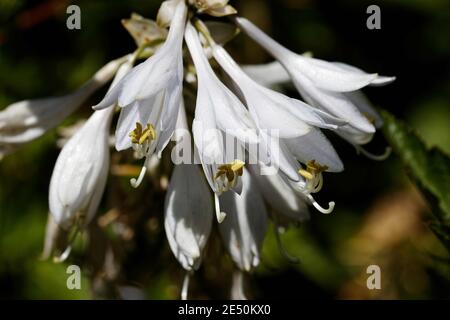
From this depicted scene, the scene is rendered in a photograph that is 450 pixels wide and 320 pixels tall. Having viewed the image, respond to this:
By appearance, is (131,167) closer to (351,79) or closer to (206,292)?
(206,292)

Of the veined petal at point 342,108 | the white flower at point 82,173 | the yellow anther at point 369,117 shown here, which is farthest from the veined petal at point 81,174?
the yellow anther at point 369,117

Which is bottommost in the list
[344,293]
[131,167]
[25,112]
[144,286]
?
[344,293]

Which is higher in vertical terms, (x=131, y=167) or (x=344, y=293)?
(x=131, y=167)

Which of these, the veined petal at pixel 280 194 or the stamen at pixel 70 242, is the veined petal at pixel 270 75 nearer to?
the veined petal at pixel 280 194

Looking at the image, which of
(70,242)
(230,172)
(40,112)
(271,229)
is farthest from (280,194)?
(271,229)

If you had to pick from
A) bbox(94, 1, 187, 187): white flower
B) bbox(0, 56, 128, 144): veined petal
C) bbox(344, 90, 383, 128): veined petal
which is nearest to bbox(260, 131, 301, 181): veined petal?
bbox(94, 1, 187, 187): white flower

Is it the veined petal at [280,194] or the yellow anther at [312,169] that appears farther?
the veined petal at [280,194]

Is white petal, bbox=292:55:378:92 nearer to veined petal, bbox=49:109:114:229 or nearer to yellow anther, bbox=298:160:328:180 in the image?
yellow anther, bbox=298:160:328:180
